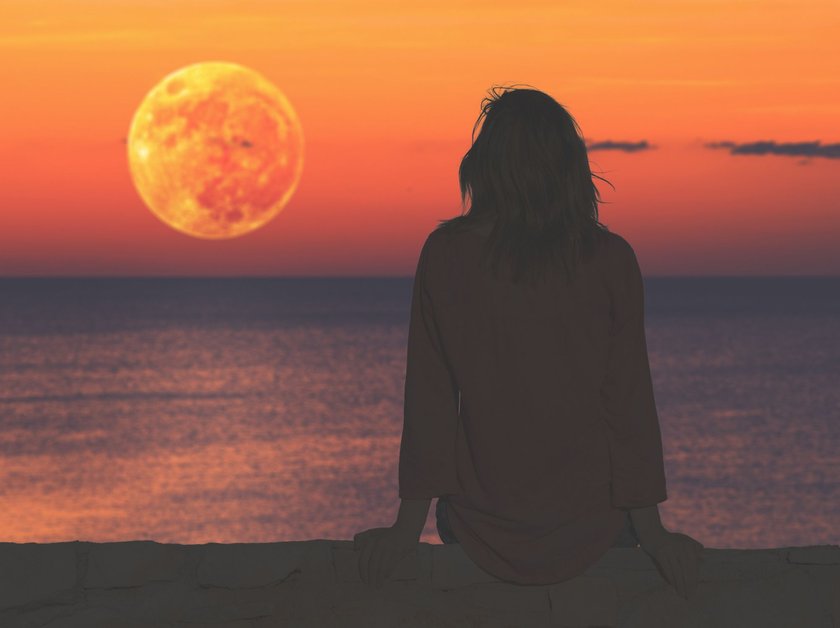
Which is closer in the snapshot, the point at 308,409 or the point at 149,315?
the point at 308,409

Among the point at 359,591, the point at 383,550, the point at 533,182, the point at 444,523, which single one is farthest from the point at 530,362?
the point at 359,591

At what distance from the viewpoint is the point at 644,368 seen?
3289 millimetres

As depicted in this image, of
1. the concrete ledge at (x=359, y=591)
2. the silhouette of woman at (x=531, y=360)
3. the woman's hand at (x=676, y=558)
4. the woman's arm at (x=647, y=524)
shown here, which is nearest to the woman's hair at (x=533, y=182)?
the silhouette of woman at (x=531, y=360)

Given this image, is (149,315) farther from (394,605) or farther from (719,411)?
(394,605)

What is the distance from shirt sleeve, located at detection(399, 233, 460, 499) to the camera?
326 centimetres

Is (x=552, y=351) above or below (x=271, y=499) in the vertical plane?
above

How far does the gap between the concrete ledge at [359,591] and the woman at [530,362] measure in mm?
317

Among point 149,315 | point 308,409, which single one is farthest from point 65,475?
point 149,315

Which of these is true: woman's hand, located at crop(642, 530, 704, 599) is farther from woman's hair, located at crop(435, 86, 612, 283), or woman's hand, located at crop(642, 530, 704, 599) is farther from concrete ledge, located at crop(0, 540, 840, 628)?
woman's hair, located at crop(435, 86, 612, 283)

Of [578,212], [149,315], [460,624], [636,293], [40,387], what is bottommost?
[149,315]

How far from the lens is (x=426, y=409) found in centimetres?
329

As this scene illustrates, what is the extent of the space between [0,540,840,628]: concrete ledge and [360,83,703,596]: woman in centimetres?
32

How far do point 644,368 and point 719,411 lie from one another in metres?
63.9

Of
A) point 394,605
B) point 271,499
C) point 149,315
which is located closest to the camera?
point 394,605
